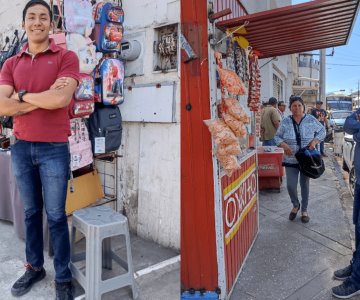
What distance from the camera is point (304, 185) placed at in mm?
4320

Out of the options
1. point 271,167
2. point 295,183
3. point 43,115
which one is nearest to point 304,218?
point 295,183

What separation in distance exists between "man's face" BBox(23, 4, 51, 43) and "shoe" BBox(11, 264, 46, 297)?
1698 mm

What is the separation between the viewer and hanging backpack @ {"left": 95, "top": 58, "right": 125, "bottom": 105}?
3.16m

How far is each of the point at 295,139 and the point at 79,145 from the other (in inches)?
105

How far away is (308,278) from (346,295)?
359mm

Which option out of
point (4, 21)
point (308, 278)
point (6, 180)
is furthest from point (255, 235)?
point (4, 21)

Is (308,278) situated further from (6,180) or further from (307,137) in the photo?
(6,180)

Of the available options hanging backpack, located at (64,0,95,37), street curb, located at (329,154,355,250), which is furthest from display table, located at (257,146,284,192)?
hanging backpack, located at (64,0,95,37)

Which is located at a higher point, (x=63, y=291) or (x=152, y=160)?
(x=152, y=160)

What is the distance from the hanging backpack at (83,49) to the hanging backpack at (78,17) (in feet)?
0.21

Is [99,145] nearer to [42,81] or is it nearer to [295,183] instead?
[42,81]

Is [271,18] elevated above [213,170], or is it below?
above

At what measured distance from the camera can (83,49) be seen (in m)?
2.98

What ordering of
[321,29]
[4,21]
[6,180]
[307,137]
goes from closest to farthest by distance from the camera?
1. [321,29]
2. [6,180]
3. [307,137]
4. [4,21]
